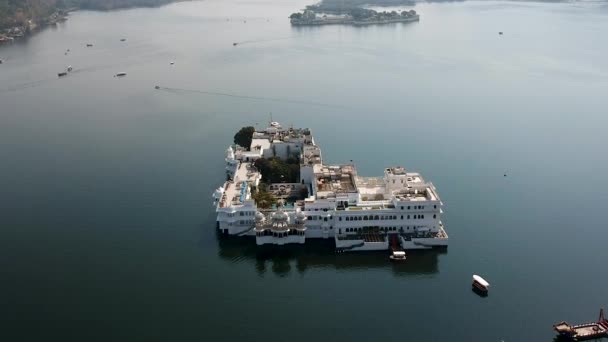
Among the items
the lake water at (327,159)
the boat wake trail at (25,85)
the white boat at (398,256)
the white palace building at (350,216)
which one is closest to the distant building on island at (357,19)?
the lake water at (327,159)

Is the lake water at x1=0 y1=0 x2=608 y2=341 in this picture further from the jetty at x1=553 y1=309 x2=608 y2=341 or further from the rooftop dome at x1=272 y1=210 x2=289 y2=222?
the rooftop dome at x1=272 y1=210 x2=289 y2=222

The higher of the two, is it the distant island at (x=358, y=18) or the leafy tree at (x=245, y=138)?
the distant island at (x=358, y=18)

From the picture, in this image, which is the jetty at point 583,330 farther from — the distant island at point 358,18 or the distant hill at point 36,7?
the distant hill at point 36,7

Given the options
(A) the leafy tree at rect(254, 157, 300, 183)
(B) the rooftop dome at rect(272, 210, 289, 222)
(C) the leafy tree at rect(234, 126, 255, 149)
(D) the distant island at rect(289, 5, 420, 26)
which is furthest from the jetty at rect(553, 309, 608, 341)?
(D) the distant island at rect(289, 5, 420, 26)

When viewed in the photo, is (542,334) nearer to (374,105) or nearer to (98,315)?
(98,315)

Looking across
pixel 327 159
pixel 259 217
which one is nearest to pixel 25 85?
pixel 327 159

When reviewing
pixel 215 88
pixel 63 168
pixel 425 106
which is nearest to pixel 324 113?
pixel 425 106

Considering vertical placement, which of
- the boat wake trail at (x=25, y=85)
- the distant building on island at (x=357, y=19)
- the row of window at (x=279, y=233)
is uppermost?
the distant building on island at (x=357, y=19)

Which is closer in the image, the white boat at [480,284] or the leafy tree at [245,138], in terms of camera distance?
the white boat at [480,284]
